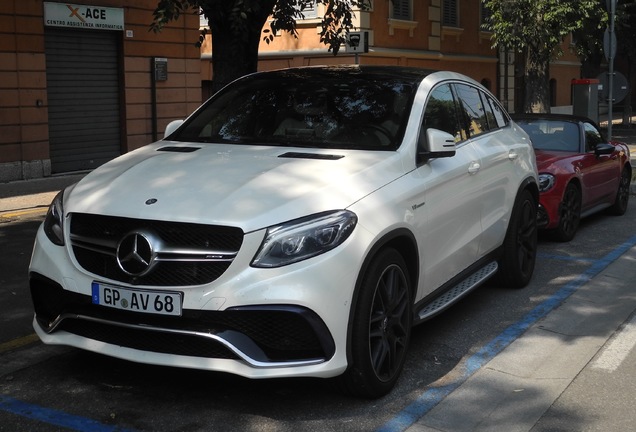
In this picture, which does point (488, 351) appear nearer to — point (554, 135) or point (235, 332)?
point (235, 332)

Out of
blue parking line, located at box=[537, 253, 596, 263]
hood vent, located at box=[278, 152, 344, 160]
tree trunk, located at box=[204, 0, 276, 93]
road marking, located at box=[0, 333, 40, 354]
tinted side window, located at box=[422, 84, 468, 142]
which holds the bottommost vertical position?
road marking, located at box=[0, 333, 40, 354]

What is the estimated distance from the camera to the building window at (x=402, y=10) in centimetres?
2345

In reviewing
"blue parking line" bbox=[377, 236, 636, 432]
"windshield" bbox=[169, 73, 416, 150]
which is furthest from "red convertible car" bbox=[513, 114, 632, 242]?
"windshield" bbox=[169, 73, 416, 150]

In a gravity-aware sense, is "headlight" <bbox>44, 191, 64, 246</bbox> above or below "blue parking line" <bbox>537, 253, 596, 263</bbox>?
above

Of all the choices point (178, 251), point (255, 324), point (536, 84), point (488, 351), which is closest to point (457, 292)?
point (488, 351)

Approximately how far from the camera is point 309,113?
17.8 ft

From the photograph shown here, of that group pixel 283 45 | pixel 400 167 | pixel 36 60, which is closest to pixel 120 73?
pixel 36 60

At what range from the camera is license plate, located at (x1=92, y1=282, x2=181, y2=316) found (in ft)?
13.2

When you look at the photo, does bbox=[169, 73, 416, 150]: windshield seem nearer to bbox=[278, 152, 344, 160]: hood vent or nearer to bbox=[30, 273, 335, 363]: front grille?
bbox=[278, 152, 344, 160]: hood vent

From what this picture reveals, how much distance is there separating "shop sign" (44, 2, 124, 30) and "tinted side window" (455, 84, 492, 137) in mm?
A: 10327

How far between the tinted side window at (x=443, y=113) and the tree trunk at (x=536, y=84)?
1636 centimetres

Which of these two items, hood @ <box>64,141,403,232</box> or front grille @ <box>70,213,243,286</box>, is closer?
front grille @ <box>70,213,243,286</box>

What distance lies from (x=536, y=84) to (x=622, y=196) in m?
10.9

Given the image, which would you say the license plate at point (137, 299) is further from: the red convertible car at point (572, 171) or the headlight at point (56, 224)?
the red convertible car at point (572, 171)
